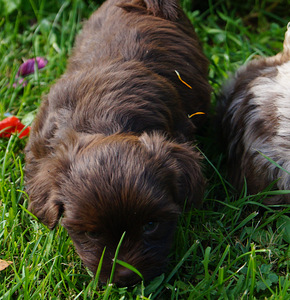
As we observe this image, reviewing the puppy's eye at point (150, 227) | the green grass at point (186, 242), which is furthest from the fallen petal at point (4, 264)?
the puppy's eye at point (150, 227)

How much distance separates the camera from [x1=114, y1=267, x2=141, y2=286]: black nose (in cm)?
270

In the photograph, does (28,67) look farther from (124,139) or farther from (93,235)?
(93,235)

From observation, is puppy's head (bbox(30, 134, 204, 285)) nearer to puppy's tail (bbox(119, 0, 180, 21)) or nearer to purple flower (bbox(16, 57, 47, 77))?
puppy's tail (bbox(119, 0, 180, 21))

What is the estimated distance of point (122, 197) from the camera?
2.64 metres

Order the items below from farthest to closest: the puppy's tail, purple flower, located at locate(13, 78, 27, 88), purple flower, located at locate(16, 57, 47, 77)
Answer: purple flower, located at locate(16, 57, 47, 77) < purple flower, located at locate(13, 78, 27, 88) < the puppy's tail

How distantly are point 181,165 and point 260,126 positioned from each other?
0.92m

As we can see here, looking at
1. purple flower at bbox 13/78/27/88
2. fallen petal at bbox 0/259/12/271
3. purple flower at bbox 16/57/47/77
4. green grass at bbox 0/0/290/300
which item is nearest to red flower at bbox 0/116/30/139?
green grass at bbox 0/0/290/300

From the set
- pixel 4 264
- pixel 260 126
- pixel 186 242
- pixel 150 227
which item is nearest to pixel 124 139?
pixel 150 227

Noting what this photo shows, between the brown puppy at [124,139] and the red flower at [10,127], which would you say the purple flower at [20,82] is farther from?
the brown puppy at [124,139]

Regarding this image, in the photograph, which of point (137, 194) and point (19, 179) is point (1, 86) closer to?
point (19, 179)

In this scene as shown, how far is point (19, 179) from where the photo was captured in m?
3.80

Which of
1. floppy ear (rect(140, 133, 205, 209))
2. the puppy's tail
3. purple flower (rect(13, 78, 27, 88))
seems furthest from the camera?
purple flower (rect(13, 78, 27, 88))

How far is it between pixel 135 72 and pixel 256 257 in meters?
1.36

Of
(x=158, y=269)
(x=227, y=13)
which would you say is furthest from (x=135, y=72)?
(x=227, y=13)
